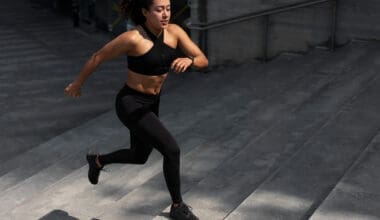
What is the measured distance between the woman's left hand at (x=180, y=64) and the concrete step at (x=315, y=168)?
3.78 feet

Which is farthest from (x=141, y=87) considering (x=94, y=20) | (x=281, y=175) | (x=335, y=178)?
(x=94, y=20)

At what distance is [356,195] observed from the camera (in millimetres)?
4434

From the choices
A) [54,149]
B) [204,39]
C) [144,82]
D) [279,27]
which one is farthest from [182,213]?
[204,39]

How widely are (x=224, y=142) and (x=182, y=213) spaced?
2086 mm

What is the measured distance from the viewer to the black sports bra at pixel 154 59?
14.2 feet

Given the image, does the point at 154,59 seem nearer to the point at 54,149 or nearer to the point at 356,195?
the point at 356,195

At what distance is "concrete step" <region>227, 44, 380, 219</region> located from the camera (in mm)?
4488

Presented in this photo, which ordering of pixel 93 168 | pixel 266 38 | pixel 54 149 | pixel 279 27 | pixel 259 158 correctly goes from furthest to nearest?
pixel 266 38
pixel 279 27
pixel 54 149
pixel 259 158
pixel 93 168

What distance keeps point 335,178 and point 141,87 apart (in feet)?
5.84

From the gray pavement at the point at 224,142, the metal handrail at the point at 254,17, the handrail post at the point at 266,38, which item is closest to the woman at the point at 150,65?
the gray pavement at the point at 224,142

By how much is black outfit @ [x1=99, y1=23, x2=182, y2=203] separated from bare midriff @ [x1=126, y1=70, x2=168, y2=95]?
31mm

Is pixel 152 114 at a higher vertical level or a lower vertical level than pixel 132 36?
lower

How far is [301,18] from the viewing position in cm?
927

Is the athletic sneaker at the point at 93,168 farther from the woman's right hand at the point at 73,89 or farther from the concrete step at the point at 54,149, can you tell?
the concrete step at the point at 54,149
